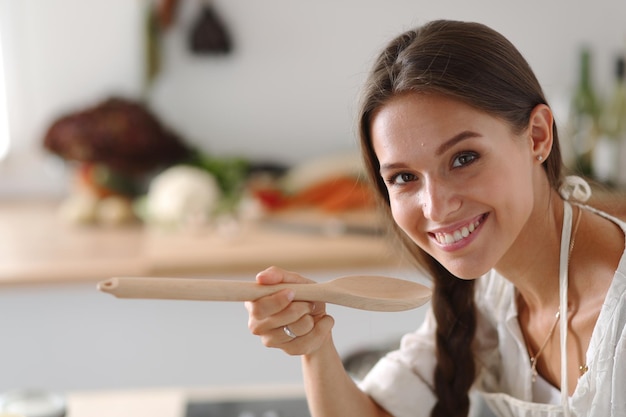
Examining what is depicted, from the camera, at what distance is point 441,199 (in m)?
0.97

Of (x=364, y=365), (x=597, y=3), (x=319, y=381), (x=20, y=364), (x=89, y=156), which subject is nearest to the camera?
(x=319, y=381)

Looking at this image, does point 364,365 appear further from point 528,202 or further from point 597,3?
point 597,3

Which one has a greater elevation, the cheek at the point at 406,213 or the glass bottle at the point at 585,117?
the cheek at the point at 406,213

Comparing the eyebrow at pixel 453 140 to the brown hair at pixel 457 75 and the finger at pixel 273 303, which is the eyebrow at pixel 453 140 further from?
the finger at pixel 273 303

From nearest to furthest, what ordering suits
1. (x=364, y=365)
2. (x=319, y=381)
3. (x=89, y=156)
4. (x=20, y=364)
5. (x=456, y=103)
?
1. (x=456, y=103)
2. (x=319, y=381)
3. (x=364, y=365)
4. (x=20, y=364)
5. (x=89, y=156)

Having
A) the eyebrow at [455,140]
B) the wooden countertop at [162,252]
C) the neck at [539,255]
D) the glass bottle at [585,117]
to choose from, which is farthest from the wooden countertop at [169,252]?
the eyebrow at [455,140]

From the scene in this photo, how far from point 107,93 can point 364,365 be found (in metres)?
1.36

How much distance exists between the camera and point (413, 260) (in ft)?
4.08

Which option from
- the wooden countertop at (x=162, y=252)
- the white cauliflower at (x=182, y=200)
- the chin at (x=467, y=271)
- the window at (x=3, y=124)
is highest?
the chin at (x=467, y=271)

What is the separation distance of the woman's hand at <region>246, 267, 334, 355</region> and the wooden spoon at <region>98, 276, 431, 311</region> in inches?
0.5

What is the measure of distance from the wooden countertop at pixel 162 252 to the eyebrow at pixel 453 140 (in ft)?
3.46

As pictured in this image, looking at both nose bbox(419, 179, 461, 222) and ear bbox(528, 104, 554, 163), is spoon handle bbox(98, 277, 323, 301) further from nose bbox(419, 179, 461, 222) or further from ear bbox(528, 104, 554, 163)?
ear bbox(528, 104, 554, 163)

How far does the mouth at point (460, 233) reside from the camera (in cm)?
100

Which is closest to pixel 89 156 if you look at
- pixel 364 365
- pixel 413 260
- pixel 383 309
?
pixel 364 365
